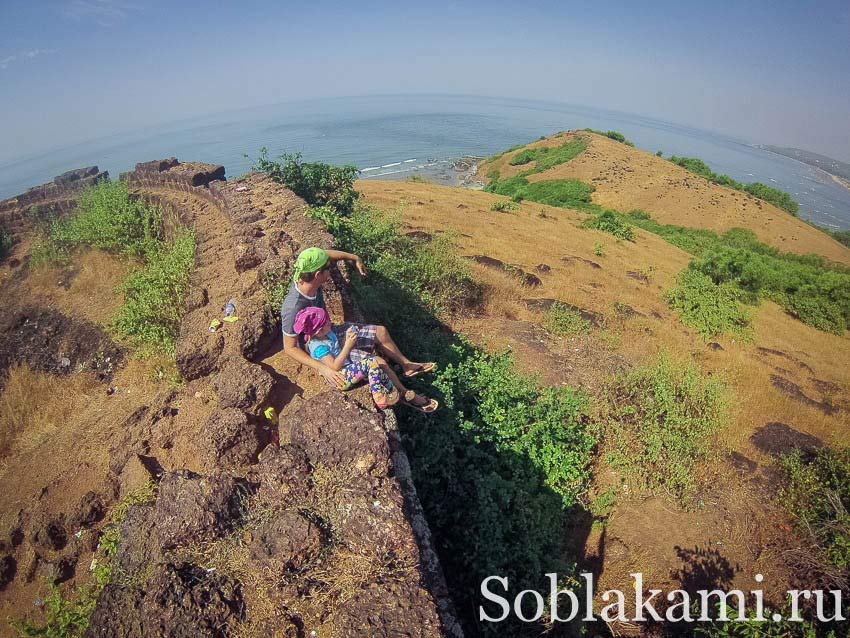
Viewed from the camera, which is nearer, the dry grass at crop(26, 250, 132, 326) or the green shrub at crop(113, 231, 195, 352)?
the green shrub at crop(113, 231, 195, 352)

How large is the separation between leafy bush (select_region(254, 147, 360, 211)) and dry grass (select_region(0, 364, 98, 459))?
6.23m

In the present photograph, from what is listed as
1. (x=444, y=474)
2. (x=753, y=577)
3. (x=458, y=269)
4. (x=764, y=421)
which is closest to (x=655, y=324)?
(x=764, y=421)

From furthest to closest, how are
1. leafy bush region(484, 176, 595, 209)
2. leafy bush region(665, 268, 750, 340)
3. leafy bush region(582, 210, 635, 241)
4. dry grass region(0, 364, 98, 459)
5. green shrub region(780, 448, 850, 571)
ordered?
leafy bush region(484, 176, 595, 209) → leafy bush region(582, 210, 635, 241) → leafy bush region(665, 268, 750, 340) → dry grass region(0, 364, 98, 459) → green shrub region(780, 448, 850, 571)

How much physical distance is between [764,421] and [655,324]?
410cm

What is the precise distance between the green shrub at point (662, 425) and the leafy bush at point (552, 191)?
32.2 meters

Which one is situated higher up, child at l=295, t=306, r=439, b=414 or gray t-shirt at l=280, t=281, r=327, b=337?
gray t-shirt at l=280, t=281, r=327, b=337

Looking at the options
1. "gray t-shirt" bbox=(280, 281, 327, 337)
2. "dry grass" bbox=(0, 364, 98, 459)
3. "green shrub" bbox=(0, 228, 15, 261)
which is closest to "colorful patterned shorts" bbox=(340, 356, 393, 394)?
"gray t-shirt" bbox=(280, 281, 327, 337)

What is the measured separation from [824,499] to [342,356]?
6645 mm

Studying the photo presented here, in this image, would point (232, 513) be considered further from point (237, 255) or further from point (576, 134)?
point (576, 134)

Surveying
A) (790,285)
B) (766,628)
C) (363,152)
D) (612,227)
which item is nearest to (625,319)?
(766,628)

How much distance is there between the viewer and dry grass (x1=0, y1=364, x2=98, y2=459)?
5.13 metres

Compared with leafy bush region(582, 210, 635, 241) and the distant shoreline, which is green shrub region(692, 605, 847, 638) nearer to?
leafy bush region(582, 210, 635, 241)

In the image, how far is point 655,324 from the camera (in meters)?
11.2

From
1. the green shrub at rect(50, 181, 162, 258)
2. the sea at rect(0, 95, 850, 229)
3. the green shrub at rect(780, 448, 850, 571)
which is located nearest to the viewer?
the green shrub at rect(780, 448, 850, 571)
